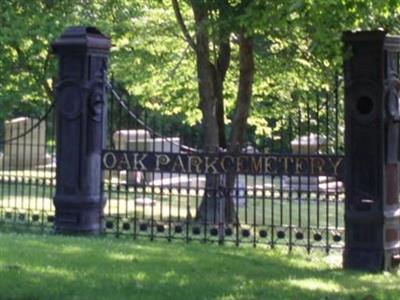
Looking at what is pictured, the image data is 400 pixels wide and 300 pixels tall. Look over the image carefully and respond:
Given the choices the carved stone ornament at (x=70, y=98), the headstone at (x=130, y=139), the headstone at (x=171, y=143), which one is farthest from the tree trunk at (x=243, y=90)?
the carved stone ornament at (x=70, y=98)

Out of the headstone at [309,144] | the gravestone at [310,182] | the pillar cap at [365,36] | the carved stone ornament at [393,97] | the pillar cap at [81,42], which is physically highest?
the pillar cap at [81,42]

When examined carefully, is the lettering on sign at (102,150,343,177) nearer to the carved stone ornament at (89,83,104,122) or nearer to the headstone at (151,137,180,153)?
the headstone at (151,137,180,153)

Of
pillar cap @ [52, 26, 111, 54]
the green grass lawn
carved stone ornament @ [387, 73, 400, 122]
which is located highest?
pillar cap @ [52, 26, 111, 54]

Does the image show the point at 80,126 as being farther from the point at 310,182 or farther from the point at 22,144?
the point at 22,144

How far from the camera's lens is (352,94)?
11477 millimetres

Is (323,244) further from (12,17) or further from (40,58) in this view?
(40,58)

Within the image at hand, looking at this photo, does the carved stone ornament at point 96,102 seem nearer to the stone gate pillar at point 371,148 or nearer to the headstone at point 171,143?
the headstone at point 171,143

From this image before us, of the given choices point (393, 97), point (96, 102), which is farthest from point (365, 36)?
point (96, 102)

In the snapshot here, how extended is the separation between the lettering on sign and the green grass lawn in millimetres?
1024

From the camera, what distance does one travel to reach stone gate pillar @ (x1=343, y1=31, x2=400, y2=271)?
11305 mm

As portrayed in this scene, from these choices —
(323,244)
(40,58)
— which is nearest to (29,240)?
(323,244)

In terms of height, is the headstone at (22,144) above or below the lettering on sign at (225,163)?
above

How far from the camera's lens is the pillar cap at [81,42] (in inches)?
521

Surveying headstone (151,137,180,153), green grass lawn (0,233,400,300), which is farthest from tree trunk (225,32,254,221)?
green grass lawn (0,233,400,300)
